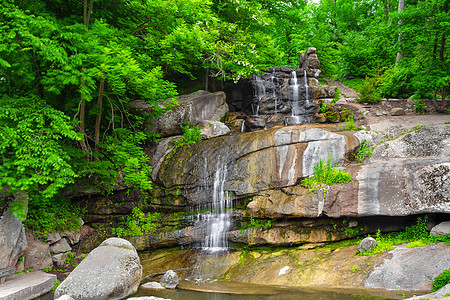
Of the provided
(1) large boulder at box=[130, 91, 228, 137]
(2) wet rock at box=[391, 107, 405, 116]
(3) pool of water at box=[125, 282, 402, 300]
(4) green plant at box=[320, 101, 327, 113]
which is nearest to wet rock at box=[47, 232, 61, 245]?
(3) pool of water at box=[125, 282, 402, 300]

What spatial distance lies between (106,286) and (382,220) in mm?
7387

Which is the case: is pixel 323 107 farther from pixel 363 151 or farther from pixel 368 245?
pixel 368 245

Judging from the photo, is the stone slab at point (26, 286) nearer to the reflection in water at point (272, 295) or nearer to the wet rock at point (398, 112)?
the reflection in water at point (272, 295)

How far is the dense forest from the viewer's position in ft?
22.8

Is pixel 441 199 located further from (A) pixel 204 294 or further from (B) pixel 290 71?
(B) pixel 290 71

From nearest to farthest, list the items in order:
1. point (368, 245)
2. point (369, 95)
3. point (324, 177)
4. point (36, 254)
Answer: point (368, 245)
point (36, 254)
point (324, 177)
point (369, 95)

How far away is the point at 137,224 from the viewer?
10.7 metres

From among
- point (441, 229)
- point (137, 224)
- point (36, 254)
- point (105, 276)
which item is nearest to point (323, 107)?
point (441, 229)

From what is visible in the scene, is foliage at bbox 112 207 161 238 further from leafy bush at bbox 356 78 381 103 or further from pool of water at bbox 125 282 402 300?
leafy bush at bbox 356 78 381 103

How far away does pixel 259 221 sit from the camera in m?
9.17

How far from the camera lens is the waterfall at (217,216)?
9523 millimetres

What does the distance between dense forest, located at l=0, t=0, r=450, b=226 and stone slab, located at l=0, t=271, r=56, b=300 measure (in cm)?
167

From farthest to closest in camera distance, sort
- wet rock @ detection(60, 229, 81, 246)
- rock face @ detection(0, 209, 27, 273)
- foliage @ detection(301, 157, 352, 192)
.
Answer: wet rock @ detection(60, 229, 81, 246)
foliage @ detection(301, 157, 352, 192)
rock face @ detection(0, 209, 27, 273)

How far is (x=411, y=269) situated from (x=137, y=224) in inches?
329
